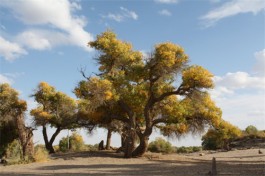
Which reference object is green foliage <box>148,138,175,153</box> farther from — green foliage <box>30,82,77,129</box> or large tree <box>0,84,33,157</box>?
large tree <box>0,84,33,157</box>

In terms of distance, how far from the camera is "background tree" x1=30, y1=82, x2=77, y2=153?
3575 centimetres

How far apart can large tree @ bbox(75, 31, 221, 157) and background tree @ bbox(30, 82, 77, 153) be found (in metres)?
9.68

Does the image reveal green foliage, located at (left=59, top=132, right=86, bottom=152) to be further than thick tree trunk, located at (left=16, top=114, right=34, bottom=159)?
Yes

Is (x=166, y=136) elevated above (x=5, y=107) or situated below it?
below

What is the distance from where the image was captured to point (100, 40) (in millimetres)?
25969

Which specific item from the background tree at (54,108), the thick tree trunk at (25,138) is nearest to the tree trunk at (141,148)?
the thick tree trunk at (25,138)

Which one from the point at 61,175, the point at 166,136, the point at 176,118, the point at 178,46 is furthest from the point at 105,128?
the point at 61,175

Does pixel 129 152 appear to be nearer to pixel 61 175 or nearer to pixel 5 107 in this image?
pixel 61 175

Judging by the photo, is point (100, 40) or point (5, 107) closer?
point (100, 40)

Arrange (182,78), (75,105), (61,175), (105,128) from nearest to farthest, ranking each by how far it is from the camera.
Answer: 1. (61,175)
2. (182,78)
3. (105,128)
4. (75,105)

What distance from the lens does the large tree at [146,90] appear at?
77.4 ft

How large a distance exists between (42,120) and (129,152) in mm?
13126

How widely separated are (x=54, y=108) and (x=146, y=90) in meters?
14.5

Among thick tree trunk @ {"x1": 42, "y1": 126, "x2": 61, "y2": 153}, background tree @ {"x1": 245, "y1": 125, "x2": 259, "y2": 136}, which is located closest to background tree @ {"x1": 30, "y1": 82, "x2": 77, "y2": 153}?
thick tree trunk @ {"x1": 42, "y1": 126, "x2": 61, "y2": 153}
